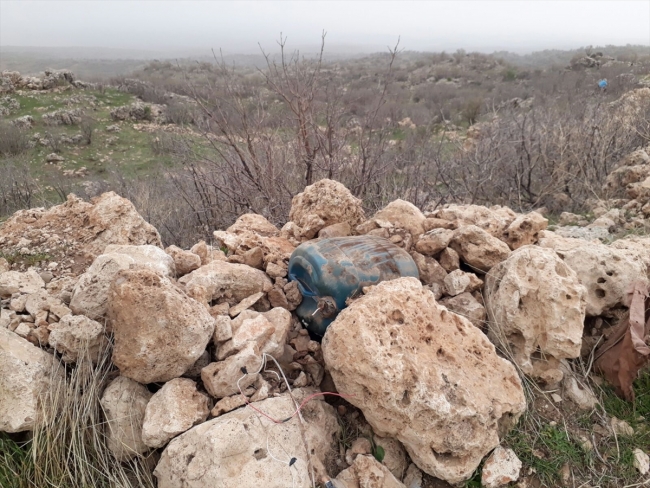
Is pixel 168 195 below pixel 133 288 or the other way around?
below

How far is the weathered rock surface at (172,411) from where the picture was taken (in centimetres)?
196

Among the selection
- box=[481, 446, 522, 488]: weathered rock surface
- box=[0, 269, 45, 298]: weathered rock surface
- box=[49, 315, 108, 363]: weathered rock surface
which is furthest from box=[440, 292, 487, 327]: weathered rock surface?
box=[0, 269, 45, 298]: weathered rock surface

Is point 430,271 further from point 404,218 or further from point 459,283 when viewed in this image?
point 404,218

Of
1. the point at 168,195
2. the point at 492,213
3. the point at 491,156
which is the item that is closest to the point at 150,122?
the point at 168,195

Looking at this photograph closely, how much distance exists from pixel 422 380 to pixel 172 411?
1103 mm

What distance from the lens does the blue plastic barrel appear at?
2488mm

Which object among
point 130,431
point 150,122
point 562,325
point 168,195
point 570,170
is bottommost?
point 150,122

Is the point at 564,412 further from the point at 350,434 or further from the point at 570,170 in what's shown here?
the point at 570,170

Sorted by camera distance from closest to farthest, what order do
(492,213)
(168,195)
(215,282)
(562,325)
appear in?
(562,325) → (215,282) → (492,213) → (168,195)

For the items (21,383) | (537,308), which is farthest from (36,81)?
(537,308)

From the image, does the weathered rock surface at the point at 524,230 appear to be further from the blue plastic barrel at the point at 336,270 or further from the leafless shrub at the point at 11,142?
the leafless shrub at the point at 11,142

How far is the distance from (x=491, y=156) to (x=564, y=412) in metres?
4.89

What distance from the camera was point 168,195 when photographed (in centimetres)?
823

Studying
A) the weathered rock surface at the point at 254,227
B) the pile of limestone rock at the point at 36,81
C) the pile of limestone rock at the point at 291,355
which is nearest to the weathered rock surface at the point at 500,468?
the pile of limestone rock at the point at 291,355
